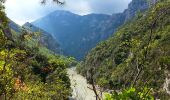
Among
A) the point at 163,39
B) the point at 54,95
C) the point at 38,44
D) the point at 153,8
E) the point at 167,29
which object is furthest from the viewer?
the point at 167,29

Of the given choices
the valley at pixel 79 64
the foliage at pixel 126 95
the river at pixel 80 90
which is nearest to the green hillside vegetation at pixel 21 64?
the valley at pixel 79 64

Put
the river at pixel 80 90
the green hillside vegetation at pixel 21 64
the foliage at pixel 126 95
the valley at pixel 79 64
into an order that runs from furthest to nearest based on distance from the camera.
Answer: the river at pixel 80 90
the green hillside vegetation at pixel 21 64
the valley at pixel 79 64
the foliage at pixel 126 95

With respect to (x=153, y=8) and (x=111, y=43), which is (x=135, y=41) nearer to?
(x=153, y=8)

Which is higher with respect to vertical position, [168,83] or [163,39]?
[163,39]

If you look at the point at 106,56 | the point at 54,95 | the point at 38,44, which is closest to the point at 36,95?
the point at 54,95

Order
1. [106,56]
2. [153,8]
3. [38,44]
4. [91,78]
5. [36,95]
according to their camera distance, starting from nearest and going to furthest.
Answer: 1. [91,78]
2. [153,8]
3. [38,44]
4. [36,95]
5. [106,56]

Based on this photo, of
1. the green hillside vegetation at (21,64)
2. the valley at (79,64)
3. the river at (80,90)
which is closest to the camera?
the valley at (79,64)

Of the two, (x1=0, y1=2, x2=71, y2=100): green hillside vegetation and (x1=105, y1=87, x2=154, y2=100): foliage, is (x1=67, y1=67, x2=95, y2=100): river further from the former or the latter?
(x1=0, y1=2, x2=71, y2=100): green hillside vegetation

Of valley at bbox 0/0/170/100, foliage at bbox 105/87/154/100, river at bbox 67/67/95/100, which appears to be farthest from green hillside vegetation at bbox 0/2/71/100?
foliage at bbox 105/87/154/100

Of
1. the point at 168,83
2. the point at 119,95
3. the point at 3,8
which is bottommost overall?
the point at 168,83

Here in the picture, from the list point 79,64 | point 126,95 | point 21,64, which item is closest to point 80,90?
point 79,64

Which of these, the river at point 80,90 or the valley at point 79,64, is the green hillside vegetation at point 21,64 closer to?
the valley at point 79,64

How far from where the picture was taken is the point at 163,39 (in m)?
110

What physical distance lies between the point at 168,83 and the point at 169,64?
282 ft
